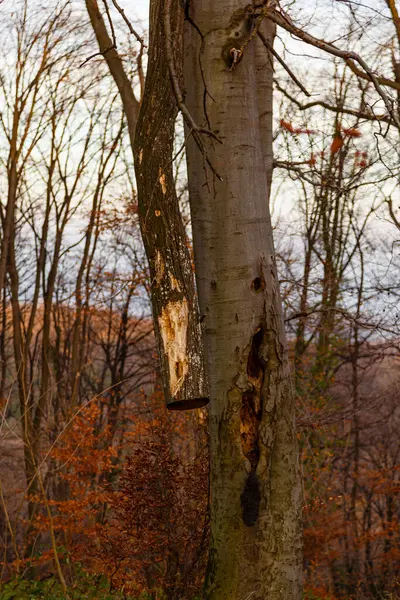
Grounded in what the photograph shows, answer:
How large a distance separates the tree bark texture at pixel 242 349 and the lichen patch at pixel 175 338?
2.28 feet

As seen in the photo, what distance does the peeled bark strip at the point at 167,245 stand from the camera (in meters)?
3.48

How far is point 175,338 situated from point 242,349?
73 cm

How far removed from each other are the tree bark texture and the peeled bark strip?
1.42ft

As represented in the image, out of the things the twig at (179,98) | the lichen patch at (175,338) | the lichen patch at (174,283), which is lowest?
the lichen patch at (175,338)

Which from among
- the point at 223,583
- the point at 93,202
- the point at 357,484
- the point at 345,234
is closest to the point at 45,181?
the point at 93,202

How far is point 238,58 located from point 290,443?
2323 mm

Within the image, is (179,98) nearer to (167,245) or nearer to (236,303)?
(167,245)

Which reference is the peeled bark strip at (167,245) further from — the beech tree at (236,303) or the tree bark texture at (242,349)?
the tree bark texture at (242,349)

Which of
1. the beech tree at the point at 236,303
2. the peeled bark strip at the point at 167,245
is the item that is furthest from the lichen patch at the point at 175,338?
the beech tree at the point at 236,303

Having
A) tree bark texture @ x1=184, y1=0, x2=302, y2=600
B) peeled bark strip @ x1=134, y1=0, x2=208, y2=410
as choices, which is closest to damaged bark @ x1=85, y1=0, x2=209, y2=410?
peeled bark strip @ x1=134, y1=0, x2=208, y2=410

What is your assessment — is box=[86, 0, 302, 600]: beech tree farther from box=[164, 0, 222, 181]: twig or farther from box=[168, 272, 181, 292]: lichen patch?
box=[168, 272, 181, 292]: lichen patch

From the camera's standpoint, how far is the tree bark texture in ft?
13.3

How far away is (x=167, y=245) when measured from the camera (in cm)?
359

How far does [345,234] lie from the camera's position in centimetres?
1505
